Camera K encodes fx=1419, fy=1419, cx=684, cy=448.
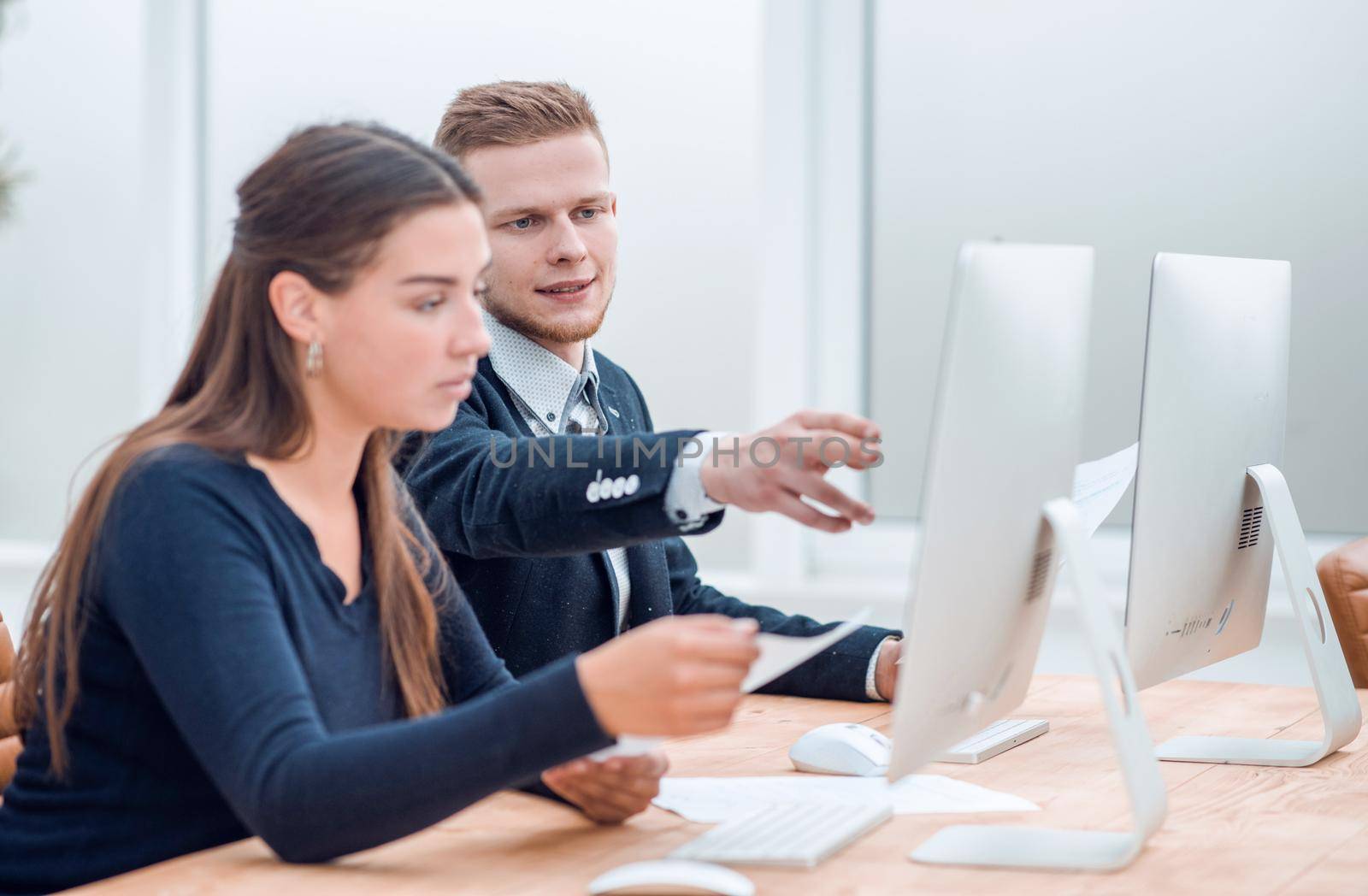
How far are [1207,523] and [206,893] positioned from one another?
973 millimetres

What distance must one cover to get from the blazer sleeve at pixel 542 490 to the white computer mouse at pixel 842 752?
24cm

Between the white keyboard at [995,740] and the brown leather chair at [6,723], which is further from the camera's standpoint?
the brown leather chair at [6,723]

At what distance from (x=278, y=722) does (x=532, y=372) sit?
0.85m

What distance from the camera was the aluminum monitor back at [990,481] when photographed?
3.14 ft

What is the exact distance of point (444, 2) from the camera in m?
3.41

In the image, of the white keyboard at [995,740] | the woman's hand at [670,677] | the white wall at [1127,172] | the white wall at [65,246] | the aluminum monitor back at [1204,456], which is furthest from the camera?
the white wall at [65,246]

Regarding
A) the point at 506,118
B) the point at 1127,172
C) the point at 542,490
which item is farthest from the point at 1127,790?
the point at 1127,172

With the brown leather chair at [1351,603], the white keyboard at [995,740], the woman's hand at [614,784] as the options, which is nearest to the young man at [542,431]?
the white keyboard at [995,740]

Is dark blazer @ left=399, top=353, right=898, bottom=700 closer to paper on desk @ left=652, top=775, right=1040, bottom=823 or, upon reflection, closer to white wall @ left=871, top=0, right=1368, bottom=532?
paper on desk @ left=652, top=775, right=1040, bottom=823

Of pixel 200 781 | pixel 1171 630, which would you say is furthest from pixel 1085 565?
pixel 200 781

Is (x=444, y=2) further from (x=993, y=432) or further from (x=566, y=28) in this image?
(x=993, y=432)

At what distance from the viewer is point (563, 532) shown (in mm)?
1408

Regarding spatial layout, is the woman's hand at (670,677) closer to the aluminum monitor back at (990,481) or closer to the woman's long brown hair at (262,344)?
the aluminum monitor back at (990,481)

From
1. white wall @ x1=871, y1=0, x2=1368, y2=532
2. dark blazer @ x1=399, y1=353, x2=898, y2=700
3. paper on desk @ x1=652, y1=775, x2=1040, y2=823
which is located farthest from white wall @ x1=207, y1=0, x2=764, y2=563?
paper on desk @ x1=652, y1=775, x2=1040, y2=823
